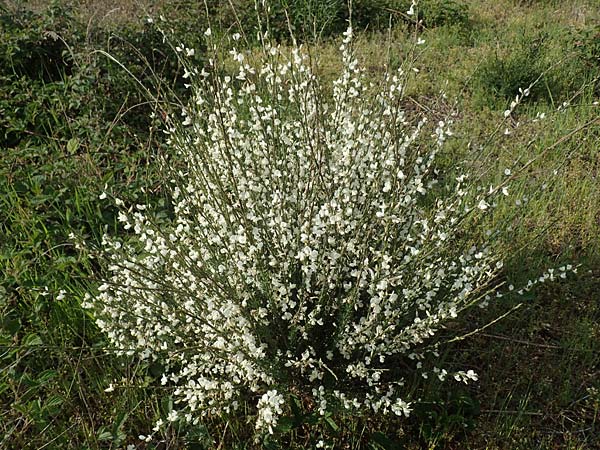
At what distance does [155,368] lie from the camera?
2473 millimetres

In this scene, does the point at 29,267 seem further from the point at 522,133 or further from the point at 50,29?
the point at 522,133

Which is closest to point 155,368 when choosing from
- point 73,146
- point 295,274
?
point 295,274

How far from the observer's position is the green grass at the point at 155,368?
2.34 m

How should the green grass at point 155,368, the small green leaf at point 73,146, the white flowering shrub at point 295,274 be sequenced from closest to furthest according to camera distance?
the white flowering shrub at point 295,274 → the green grass at point 155,368 → the small green leaf at point 73,146

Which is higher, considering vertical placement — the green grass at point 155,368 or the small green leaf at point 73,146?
the small green leaf at point 73,146

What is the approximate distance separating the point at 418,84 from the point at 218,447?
3577 millimetres

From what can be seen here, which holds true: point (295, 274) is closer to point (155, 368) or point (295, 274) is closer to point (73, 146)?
point (155, 368)

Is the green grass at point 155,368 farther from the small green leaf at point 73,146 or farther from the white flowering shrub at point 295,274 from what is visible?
the white flowering shrub at point 295,274

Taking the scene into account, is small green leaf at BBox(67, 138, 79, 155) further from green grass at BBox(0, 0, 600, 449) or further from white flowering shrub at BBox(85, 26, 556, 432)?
white flowering shrub at BBox(85, 26, 556, 432)

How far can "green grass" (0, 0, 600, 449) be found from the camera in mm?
2338

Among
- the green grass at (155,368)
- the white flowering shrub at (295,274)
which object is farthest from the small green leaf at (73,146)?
the white flowering shrub at (295,274)

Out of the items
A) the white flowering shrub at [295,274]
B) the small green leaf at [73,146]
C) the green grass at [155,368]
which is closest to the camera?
the white flowering shrub at [295,274]

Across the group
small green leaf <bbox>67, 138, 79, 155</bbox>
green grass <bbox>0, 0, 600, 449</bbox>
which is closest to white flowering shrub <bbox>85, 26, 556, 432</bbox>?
green grass <bbox>0, 0, 600, 449</bbox>

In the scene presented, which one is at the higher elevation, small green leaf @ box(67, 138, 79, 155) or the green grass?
small green leaf @ box(67, 138, 79, 155)
